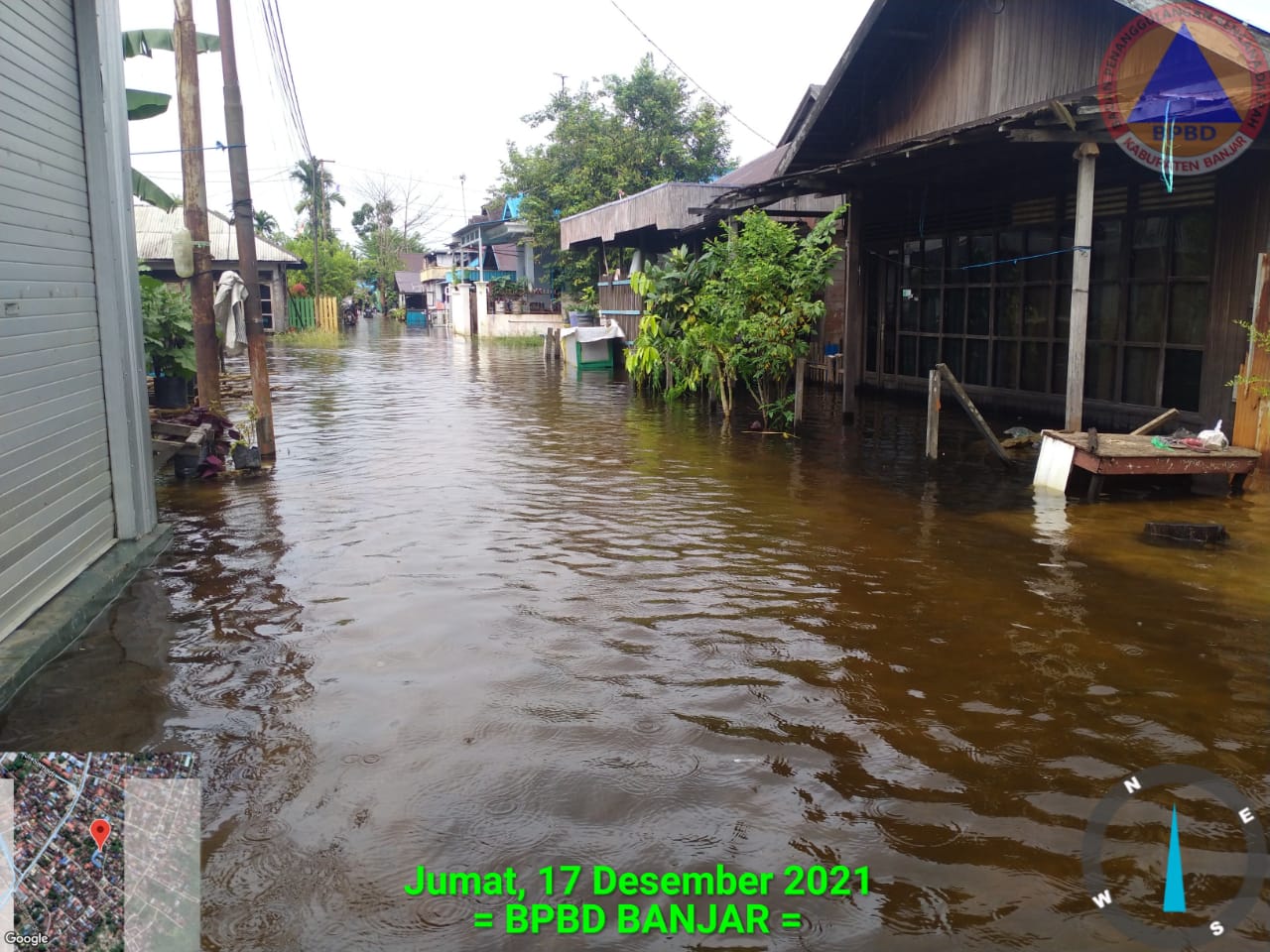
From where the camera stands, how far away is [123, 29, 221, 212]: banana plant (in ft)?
38.7

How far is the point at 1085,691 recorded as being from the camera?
15.2 ft

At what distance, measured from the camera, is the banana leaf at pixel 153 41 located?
41.4ft

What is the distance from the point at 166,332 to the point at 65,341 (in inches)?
331

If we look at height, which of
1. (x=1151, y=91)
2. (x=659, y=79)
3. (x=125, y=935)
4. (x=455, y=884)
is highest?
(x=659, y=79)

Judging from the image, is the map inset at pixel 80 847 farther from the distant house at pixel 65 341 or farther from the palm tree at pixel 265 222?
the palm tree at pixel 265 222

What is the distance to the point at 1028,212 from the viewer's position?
45.1 feet

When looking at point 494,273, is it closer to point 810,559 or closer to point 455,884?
point 810,559

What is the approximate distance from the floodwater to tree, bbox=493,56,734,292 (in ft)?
95.1

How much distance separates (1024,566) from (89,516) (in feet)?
20.8

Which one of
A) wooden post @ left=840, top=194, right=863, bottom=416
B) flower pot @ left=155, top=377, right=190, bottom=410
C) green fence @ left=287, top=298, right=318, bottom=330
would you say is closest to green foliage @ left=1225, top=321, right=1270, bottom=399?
wooden post @ left=840, top=194, right=863, bottom=416

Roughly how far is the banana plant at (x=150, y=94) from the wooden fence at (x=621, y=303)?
1141 centimetres

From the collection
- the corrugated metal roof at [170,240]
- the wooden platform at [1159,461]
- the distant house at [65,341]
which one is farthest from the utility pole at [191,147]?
the corrugated metal roof at [170,240]

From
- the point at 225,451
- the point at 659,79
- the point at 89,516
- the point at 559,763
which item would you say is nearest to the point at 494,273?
the point at 659,79

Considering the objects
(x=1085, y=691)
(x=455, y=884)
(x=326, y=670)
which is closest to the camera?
(x=455, y=884)
